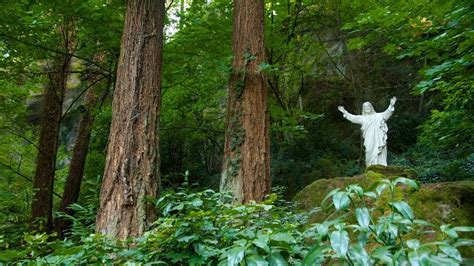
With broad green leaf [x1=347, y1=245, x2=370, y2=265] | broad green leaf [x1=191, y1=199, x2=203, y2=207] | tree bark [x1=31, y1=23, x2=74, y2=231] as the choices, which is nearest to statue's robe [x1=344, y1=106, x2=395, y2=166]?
broad green leaf [x1=191, y1=199, x2=203, y2=207]

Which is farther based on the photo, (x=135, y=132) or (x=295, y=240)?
(x=135, y=132)

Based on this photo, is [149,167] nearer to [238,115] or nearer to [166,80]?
[238,115]

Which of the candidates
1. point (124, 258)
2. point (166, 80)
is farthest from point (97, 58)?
point (124, 258)

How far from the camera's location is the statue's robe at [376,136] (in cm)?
752

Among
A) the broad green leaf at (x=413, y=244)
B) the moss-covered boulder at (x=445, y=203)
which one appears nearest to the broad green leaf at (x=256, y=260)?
the broad green leaf at (x=413, y=244)

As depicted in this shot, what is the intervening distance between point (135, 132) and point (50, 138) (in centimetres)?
493

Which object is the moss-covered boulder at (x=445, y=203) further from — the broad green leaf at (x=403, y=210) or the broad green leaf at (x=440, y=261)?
the broad green leaf at (x=440, y=261)

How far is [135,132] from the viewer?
434cm

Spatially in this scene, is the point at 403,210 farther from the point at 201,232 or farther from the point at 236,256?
the point at 201,232

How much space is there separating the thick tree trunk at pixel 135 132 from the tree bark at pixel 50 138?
3.31 metres

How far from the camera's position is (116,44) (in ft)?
21.0

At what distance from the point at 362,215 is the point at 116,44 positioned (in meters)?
5.96

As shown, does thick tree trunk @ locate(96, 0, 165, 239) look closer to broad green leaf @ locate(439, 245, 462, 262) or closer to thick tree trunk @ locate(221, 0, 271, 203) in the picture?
thick tree trunk @ locate(221, 0, 271, 203)

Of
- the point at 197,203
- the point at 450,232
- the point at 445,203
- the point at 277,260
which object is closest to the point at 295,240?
the point at 277,260
